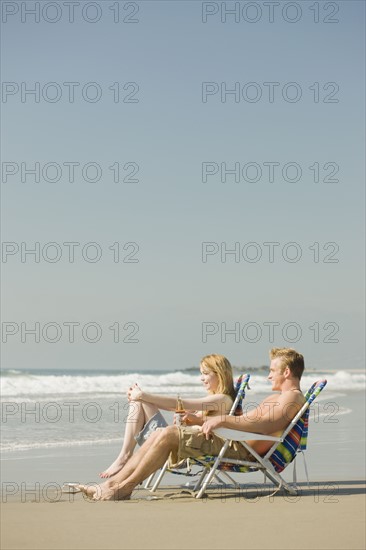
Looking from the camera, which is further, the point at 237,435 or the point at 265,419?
A: the point at 265,419

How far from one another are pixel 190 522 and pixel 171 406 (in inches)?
65.8

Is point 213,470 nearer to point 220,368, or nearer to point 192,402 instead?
point 192,402

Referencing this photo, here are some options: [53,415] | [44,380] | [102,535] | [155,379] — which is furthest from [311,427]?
[155,379]

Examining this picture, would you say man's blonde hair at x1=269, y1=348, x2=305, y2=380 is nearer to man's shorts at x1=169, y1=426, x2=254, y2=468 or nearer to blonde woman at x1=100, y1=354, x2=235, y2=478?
blonde woman at x1=100, y1=354, x2=235, y2=478

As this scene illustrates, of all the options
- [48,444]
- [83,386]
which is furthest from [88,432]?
[83,386]

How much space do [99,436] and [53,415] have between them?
4142mm

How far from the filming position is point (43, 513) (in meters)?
6.77

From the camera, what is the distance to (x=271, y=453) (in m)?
7.77

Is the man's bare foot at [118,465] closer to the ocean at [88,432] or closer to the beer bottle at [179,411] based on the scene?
the beer bottle at [179,411]

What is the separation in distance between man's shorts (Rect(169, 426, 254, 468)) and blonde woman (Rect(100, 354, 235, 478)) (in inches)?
14.0

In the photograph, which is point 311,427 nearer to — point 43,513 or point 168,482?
point 168,482

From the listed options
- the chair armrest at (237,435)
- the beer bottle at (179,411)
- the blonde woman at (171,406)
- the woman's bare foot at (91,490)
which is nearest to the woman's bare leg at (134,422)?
the blonde woman at (171,406)

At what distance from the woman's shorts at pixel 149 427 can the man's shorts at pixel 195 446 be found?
1.17 feet

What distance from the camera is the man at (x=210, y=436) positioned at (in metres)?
7.44
